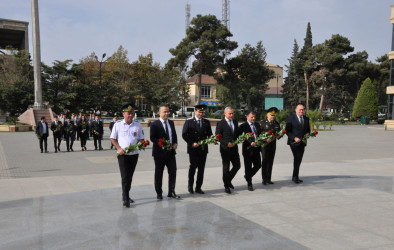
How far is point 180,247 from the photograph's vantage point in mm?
4375

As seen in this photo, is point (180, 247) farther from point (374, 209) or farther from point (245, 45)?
point (245, 45)

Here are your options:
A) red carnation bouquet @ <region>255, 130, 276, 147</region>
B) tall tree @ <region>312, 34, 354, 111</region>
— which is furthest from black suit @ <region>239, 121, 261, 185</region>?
tall tree @ <region>312, 34, 354, 111</region>

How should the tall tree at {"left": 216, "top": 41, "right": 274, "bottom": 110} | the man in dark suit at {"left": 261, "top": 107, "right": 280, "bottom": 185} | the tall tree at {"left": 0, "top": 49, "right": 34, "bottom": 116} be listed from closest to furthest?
1. the man in dark suit at {"left": 261, "top": 107, "right": 280, "bottom": 185}
2. the tall tree at {"left": 0, "top": 49, "right": 34, "bottom": 116}
3. the tall tree at {"left": 216, "top": 41, "right": 274, "bottom": 110}

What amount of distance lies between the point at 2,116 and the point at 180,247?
47867 mm

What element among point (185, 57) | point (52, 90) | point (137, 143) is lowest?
point (137, 143)

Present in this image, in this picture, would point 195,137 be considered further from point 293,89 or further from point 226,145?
point 293,89

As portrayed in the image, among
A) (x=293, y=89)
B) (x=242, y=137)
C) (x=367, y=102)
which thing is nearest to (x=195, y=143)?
(x=242, y=137)

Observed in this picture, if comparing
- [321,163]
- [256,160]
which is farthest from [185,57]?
[256,160]

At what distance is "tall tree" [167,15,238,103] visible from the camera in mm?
46562

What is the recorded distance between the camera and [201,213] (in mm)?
5879

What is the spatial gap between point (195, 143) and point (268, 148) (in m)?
2.06

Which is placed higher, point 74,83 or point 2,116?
point 74,83

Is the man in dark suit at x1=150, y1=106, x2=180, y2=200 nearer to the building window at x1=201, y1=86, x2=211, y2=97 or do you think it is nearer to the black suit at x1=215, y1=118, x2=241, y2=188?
the black suit at x1=215, y1=118, x2=241, y2=188

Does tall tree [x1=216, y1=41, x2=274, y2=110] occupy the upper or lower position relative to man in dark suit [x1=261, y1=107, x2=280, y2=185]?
upper
